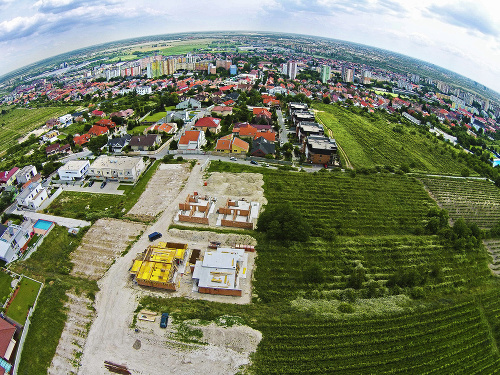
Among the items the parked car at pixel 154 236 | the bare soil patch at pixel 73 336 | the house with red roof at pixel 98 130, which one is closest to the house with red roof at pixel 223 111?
the house with red roof at pixel 98 130

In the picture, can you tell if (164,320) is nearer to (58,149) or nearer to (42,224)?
(42,224)

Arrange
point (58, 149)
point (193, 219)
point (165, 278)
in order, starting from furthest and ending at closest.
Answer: point (58, 149) < point (193, 219) < point (165, 278)

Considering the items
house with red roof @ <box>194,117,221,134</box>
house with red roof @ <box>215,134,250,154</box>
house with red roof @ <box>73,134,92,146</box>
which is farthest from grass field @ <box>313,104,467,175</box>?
house with red roof @ <box>73,134,92,146</box>

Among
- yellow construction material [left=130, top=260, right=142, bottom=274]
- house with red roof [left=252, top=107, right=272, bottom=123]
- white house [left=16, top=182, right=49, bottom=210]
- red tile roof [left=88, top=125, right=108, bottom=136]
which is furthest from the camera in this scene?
house with red roof [left=252, top=107, right=272, bottom=123]

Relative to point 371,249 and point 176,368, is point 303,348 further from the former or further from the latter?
point 371,249

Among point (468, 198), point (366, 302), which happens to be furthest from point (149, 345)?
point (468, 198)

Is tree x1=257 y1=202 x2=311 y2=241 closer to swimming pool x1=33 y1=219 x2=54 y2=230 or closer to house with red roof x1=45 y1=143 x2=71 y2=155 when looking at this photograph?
swimming pool x1=33 y1=219 x2=54 y2=230

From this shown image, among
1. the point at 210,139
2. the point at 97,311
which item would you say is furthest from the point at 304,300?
the point at 210,139
